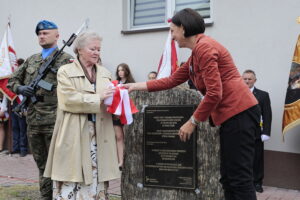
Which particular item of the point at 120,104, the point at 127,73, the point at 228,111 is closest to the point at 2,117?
the point at 127,73

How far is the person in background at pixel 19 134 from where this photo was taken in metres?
9.01

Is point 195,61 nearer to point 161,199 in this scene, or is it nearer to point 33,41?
point 161,199

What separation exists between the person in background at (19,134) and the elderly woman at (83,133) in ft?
18.8

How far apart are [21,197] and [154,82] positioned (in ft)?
8.49

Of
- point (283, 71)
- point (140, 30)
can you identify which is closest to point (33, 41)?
point (140, 30)

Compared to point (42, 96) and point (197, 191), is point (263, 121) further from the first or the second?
point (42, 96)

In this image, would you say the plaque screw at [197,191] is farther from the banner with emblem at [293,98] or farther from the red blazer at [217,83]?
the banner with emblem at [293,98]

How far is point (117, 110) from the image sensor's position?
11.7 ft

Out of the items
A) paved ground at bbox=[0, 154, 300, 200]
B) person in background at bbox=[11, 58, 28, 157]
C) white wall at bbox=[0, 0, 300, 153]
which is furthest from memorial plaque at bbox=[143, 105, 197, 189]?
person in background at bbox=[11, 58, 28, 157]

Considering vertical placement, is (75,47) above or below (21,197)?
above

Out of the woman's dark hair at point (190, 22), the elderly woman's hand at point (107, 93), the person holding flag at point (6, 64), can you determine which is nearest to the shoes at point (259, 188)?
the elderly woman's hand at point (107, 93)

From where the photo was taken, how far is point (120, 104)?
361 centimetres

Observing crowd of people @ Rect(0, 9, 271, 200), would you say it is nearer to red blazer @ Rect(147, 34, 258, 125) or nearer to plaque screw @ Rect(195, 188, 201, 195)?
red blazer @ Rect(147, 34, 258, 125)

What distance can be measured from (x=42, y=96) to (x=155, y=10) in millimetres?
3973
